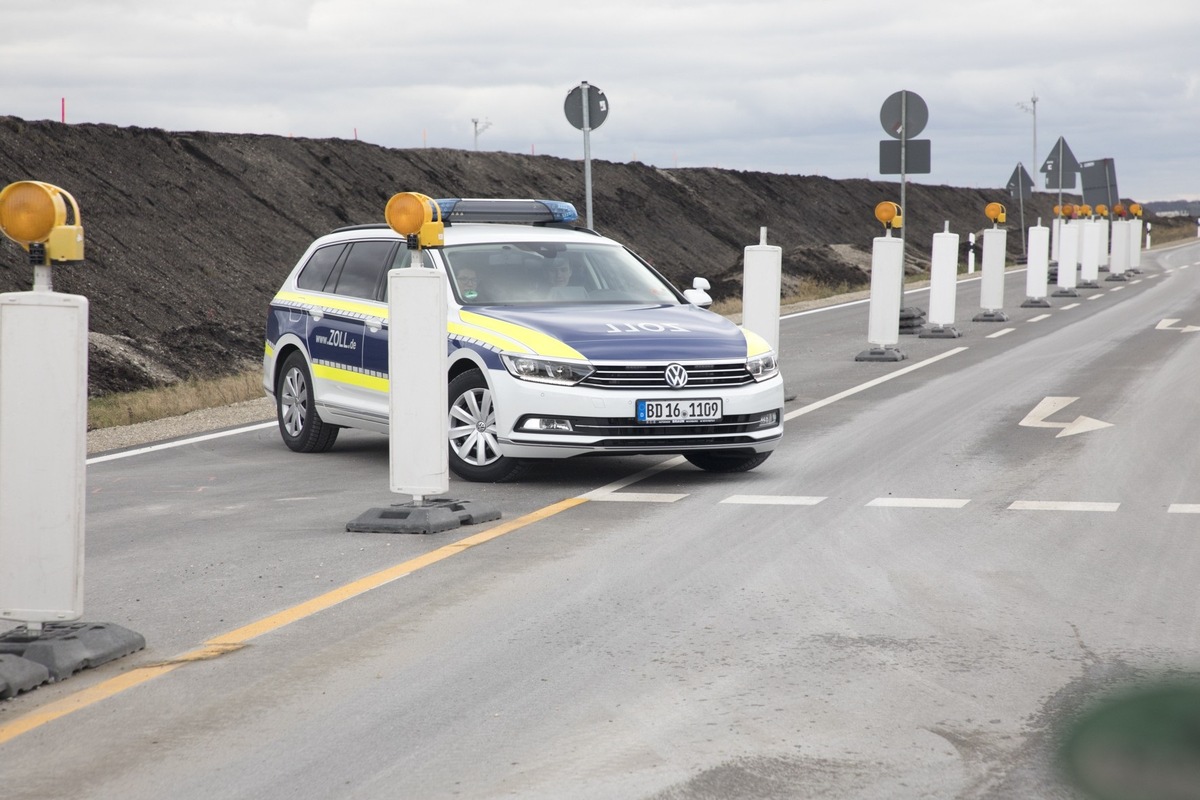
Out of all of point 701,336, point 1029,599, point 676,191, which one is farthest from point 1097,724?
point 676,191

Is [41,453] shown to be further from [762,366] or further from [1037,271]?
[1037,271]

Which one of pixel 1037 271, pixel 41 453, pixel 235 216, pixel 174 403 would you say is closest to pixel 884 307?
pixel 174 403

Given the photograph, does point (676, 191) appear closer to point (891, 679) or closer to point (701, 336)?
A: point (701, 336)

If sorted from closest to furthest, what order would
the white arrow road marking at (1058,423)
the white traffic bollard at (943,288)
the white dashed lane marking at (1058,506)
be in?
1. the white dashed lane marking at (1058,506)
2. the white arrow road marking at (1058,423)
3. the white traffic bollard at (943,288)

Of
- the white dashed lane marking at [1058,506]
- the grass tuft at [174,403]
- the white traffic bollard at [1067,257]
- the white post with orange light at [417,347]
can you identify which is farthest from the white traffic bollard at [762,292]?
the white traffic bollard at [1067,257]

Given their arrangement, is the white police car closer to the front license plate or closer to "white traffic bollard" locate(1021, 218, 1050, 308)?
the front license plate

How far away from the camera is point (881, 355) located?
19.0 metres

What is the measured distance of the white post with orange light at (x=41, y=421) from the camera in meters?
5.41

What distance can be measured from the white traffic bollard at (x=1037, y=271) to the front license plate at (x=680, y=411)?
69.3ft

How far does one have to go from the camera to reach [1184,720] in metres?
3.51

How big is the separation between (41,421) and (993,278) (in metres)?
22.3

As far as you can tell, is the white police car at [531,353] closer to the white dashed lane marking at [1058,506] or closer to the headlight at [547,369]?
the headlight at [547,369]

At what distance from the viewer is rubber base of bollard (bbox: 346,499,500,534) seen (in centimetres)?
818

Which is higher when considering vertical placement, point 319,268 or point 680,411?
point 319,268
